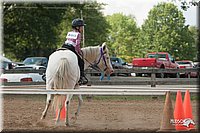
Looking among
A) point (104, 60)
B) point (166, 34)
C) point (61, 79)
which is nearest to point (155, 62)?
point (104, 60)

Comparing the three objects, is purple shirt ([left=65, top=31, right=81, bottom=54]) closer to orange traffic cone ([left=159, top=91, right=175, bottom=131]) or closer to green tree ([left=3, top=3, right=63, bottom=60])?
orange traffic cone ([left=159, top=91, right=175, bottom=131])

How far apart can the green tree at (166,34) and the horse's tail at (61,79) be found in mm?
68112

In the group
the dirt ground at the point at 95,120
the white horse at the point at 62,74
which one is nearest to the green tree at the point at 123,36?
the dirt ground at the point at 95,120

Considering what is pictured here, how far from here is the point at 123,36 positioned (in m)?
96.5

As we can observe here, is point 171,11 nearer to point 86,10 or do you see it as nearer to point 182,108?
point 86,10

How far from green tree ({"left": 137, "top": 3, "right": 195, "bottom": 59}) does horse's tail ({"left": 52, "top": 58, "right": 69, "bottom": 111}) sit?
223 ft

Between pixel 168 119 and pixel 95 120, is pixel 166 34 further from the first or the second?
pixel 168 119

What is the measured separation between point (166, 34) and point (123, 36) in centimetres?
1628

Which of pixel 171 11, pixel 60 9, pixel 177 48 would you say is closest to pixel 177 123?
pixel 60 9

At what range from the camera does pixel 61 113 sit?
10.6m

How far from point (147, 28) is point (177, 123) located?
8236 cm

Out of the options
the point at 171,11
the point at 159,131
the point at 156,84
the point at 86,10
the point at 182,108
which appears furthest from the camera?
the point at 171,11

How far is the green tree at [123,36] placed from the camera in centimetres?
9256

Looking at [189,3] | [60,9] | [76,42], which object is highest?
[60,9]
